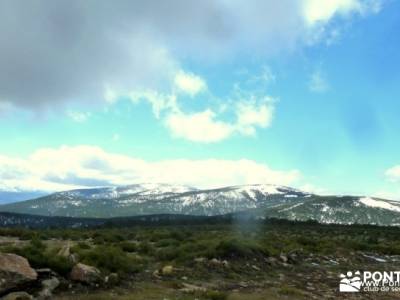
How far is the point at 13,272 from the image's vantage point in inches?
602

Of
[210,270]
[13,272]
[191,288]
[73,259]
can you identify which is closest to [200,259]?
[210,270]

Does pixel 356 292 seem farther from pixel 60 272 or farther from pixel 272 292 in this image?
pixel 60 272

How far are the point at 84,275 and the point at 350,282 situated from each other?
13510mm

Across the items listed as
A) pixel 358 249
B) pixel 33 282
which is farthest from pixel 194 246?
pixel 358 249

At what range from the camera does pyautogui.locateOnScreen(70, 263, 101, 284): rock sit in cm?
1733

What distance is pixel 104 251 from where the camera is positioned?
2188 centimetres

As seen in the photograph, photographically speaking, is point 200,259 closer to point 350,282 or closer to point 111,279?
point 111,279

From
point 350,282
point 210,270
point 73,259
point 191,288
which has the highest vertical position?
point 73,259

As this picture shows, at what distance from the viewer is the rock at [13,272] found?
1480 centimetres

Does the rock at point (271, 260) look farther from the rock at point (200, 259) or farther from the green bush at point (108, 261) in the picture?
the green bush at point (108, 261)

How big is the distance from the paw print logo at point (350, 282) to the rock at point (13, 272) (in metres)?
13.8

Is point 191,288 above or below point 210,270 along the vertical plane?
below

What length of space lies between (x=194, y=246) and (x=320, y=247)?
1578cm

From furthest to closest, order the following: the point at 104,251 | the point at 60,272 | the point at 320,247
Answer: the point at 320,247 → the point at 104,251 → the point at 60,272
